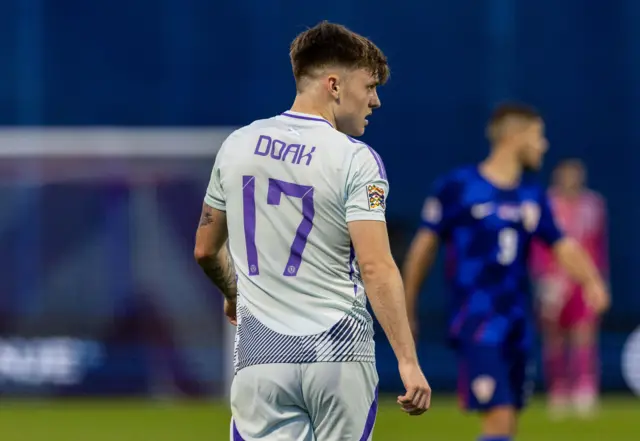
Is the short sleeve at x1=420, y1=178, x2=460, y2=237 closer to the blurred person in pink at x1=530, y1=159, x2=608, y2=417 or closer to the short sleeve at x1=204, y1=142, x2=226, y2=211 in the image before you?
the short sleeve at x1=204, y1=142, x2=226, y2=211

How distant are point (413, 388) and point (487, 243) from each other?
3.74m

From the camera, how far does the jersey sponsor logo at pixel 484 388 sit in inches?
318

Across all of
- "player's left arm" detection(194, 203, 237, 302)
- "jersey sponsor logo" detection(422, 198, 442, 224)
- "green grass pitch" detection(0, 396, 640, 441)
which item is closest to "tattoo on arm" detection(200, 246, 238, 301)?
"player's left arm" detection(194, 203, 237, 302)

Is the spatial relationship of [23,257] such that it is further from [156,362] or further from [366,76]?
[366,76]

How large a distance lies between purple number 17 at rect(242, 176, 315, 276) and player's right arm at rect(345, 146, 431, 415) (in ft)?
0.44

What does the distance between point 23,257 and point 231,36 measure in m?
3.50

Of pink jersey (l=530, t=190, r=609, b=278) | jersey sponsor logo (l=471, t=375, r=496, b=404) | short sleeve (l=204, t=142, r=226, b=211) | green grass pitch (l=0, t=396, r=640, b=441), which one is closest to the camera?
short sleeve (l=204, t=142, r=226, b=211)

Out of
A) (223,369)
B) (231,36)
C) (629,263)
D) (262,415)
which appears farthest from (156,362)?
(262,415)

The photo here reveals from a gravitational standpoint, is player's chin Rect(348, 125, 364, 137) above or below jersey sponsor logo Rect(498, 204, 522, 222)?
above

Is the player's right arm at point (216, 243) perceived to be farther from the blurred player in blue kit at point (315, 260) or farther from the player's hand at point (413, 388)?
the player's hand at point (413, 388)

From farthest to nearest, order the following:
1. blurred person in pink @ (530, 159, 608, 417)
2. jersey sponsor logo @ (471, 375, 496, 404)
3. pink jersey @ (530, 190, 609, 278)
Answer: pink jersey @ (530, 190, 609, 278), blurred person in pink @ (530, 159, 608, 417), jersey sponsor logo @ (471, 375, 496, 404)

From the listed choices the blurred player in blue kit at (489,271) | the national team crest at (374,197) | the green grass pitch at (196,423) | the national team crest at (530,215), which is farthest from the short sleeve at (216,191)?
the green grass pitch at (196,423)

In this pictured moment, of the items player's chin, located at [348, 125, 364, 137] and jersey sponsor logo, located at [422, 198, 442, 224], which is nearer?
player's chin, located at [348, 125, 364, 137]

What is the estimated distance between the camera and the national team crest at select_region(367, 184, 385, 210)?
14.9 feet
